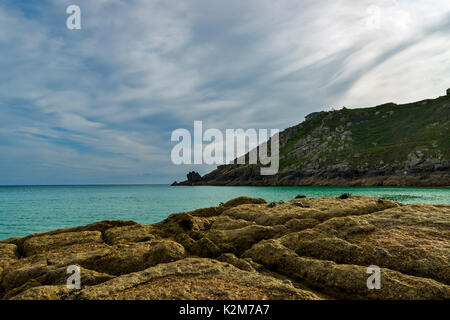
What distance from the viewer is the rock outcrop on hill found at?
826cm

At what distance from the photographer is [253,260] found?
1218 centimetres

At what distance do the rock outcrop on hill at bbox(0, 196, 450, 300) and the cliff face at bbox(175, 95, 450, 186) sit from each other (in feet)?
379

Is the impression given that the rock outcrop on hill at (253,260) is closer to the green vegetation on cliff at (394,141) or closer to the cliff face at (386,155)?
the cliff face at (386,155)

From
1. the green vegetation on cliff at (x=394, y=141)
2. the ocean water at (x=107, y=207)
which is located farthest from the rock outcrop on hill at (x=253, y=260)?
the green vegetation on cliff at (x=394, y=141)

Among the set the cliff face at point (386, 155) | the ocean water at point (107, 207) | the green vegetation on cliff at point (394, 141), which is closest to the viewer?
the ocean water at point (107, 207)

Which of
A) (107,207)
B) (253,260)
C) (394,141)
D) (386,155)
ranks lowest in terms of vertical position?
(107,207)

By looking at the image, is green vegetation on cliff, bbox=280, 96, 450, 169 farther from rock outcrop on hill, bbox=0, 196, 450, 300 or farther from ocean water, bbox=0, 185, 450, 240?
rock outcrop on hill, bbox=0, 196, 450, 300

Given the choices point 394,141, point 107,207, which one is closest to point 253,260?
point 107,207

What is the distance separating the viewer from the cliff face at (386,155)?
109 meters

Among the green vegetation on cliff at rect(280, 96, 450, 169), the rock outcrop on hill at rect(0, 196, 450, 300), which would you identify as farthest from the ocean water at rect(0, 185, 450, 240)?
the green vegetation on cliff at rect(280, 96, 450, 169)

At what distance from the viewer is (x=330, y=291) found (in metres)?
9.23

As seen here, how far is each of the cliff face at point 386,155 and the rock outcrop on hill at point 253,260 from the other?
379 feet

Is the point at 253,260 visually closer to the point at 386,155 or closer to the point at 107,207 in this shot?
the point at 107,207

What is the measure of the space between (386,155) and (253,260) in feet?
488
